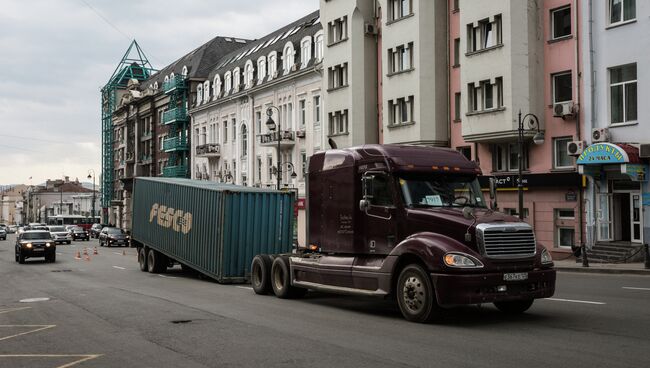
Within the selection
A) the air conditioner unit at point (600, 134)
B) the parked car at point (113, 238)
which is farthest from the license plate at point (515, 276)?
the parked car at point (113, 238)

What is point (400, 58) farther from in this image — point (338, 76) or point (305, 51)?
point (305, 51)

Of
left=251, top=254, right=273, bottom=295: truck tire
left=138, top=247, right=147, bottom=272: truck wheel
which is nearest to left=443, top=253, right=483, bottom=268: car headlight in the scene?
left=251, top=254, right=273, bottom=295: truck tire

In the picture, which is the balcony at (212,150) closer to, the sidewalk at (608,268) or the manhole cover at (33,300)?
the sidewalk at (608,268)

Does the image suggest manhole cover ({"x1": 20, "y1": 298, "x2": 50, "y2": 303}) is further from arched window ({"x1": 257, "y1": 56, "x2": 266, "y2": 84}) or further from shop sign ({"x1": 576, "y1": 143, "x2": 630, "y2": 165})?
arched window ({"x1": 257, "y1": 56, "x2": 266, "y2": 84})

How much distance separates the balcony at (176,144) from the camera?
73.1 m

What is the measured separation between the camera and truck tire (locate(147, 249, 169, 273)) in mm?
26125

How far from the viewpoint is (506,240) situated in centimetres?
1131

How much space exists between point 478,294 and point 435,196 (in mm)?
2149

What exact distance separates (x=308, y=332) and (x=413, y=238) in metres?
2.44

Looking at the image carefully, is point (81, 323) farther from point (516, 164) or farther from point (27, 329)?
point (516, 164)

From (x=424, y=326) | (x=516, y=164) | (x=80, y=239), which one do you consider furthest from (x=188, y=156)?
(x=424, y=326)

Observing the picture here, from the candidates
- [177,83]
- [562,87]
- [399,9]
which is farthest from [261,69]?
[562,87]

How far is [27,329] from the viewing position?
A: 39.3 feet

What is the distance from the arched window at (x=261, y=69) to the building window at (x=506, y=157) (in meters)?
26.2
